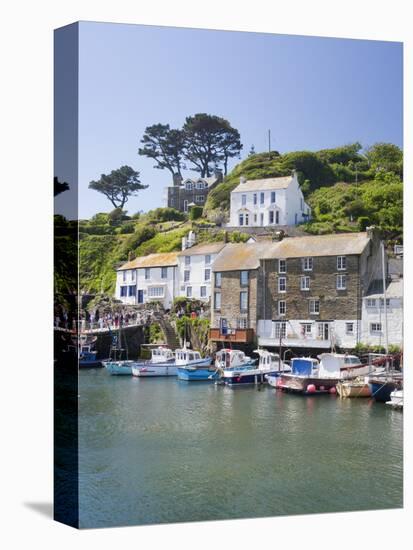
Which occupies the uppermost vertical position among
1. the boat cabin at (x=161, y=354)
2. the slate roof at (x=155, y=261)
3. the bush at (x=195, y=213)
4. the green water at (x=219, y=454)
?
the bush at (x=195, y=213)

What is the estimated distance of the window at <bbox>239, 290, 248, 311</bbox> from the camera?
14516 mm

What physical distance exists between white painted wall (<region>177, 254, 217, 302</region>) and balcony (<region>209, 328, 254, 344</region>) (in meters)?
0.46

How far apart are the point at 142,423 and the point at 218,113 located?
379 centimetres

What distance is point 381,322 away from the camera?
14.5 meters

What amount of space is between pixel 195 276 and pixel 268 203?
54.8 inches

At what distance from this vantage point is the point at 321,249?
1477cm

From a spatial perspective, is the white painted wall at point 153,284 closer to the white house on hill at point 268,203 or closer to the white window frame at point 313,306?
the white house on hill at point 268,203

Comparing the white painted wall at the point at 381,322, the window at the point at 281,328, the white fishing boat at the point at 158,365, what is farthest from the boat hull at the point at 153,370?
the white painted wall at the point at 381,322

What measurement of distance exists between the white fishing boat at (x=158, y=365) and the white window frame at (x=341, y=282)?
2424mm

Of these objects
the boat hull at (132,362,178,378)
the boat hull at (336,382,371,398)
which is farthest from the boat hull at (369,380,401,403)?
the boat hull at (132,362,178,378)

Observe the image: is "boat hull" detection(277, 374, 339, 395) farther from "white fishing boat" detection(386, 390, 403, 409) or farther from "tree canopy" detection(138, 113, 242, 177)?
"tree canopy" detection(138, 113, 242, 177)

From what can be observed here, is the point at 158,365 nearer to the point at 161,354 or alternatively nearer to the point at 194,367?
the point at 161,354

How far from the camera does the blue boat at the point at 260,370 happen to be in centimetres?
1437

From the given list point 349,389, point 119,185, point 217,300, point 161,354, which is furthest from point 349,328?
point 119,185
